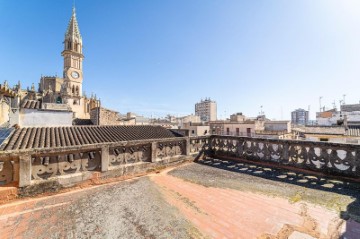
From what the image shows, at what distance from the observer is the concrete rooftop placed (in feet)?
9.03

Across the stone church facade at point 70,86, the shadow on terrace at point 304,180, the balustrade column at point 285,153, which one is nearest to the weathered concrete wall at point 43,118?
the stone church facade at point 70,86

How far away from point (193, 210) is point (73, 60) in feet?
195

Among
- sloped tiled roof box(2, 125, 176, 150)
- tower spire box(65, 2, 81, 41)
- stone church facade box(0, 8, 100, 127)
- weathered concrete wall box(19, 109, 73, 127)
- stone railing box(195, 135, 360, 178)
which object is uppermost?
tower spire box(65, 2, 81, 41)

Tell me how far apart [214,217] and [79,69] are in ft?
195

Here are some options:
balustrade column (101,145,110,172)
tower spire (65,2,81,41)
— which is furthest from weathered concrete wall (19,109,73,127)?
tower spire (65,2,81,41)

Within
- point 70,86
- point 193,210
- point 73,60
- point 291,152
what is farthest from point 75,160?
point 73,60

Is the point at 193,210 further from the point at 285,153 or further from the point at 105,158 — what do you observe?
the point at 285,153

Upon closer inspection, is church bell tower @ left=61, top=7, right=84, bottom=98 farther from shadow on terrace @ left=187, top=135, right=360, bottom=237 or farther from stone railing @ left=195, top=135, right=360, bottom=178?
shadow on terrace @ left=187, top=135, right=360, bottom=237

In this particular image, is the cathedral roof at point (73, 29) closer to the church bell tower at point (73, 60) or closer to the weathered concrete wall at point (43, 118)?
the church bell tower at point (73, 60)

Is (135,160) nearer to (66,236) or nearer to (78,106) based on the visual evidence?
(66,236)

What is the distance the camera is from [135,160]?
5.84 m

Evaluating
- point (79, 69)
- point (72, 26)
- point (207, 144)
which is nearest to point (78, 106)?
point (79, 69)

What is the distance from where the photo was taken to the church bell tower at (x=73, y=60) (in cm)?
4919

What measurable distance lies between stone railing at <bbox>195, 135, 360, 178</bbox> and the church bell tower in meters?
51.1
